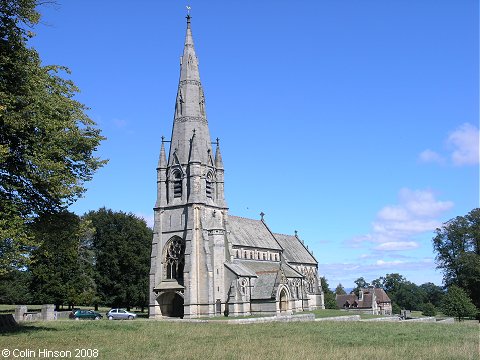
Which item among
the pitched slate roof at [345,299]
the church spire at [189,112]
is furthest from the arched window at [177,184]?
the pitched slate roof at [345,299]

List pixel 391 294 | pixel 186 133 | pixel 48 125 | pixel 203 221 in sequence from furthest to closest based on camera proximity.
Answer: pixel 391 294, pixel 186 133, pixel 203 221, pixel 48 125

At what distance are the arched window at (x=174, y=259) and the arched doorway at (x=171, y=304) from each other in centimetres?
201

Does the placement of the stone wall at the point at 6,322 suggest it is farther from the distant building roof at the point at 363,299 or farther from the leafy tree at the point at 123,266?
the distant building roof at the point at 363,299

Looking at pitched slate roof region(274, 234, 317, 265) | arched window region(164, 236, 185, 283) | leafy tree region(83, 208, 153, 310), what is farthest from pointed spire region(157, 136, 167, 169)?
pitched slate roof region(274, 234, 317, 265)

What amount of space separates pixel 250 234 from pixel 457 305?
25767 millimetres

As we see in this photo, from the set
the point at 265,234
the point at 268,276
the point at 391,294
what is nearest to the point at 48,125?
the point at 268,276

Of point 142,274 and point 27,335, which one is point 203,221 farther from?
point 27,335

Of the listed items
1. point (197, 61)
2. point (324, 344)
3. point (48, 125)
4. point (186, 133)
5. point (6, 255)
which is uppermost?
point (197, 61)

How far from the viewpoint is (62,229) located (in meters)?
26.8

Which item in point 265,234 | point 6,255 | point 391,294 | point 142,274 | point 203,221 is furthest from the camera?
point 391,294

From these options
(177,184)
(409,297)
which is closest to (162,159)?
(177,184)

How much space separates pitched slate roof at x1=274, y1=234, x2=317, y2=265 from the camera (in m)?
72.8

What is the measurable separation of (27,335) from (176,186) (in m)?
32.9

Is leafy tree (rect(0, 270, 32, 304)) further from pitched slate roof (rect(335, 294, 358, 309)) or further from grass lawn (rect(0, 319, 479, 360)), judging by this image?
grass lawn (rect(0, 319, 479, 360))
